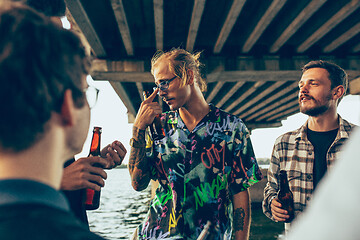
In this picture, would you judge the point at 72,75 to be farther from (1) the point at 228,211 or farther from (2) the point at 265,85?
(2) the point at 265,85

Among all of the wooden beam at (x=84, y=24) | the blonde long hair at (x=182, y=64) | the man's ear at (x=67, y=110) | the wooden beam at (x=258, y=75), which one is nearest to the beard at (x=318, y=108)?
the blonde long hair at (x=182, y=64)

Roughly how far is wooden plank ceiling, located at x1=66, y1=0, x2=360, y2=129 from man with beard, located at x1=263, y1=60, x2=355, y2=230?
3.17m

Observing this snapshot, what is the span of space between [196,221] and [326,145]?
199cm

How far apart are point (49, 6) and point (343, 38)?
327 inches

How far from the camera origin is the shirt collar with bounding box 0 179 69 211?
73 cm

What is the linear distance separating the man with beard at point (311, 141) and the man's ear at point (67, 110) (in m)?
2.79

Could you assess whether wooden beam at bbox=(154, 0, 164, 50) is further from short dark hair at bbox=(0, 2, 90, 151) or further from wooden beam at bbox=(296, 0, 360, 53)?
short dark hair at bbox=(0, 2, 90, 151)

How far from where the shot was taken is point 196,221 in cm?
247

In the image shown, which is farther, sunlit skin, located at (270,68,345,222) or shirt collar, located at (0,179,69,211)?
sunlit skin, located at (270,68,345,222)

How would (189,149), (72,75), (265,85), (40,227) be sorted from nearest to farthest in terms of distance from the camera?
1. (40,227)
2. (72,75)
3. (189,149)
4. (265,85)

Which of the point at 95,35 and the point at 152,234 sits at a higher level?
the point at 95,35

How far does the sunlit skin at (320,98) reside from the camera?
3.57 meters

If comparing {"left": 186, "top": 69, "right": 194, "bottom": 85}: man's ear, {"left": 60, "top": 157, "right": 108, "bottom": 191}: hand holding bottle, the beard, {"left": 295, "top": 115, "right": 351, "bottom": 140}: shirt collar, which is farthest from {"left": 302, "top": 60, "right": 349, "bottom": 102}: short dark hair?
{"left": 60, "top": 157, "right": 108, "bottom": 191}: hand holding bottle

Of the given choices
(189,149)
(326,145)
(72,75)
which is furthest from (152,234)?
(326,145)
